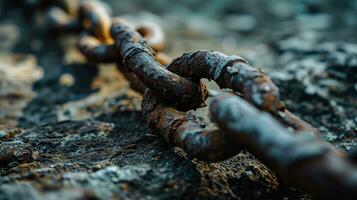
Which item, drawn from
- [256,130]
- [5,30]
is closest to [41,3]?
[5,30]

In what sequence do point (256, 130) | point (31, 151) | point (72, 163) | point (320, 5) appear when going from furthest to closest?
point (320, 5) < point (31, 151) < point (72, 163) < point (256, 130)

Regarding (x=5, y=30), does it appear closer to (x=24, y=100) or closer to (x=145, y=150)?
(x=24, y=100)

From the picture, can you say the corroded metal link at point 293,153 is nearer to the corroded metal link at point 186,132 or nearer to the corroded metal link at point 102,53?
the corroded metal link at point 186,132

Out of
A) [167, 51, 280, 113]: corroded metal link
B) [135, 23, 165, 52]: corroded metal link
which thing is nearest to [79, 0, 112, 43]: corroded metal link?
[135, 23, 165, 52]: corroded metal link

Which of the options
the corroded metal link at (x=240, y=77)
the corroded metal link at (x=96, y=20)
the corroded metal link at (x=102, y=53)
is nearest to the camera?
the corroded metal link at (x=240, y=77)

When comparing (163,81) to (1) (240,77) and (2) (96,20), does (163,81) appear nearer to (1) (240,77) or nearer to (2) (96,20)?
(1) (240,77)

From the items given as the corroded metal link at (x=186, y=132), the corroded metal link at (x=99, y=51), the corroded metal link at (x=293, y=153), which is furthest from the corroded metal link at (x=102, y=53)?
the corroded metal link at (x=293, y=153)

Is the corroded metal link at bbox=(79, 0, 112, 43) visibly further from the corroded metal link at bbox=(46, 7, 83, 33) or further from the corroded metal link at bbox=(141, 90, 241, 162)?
the corroded metal link at bbox=(141, 90, 241, 162)
